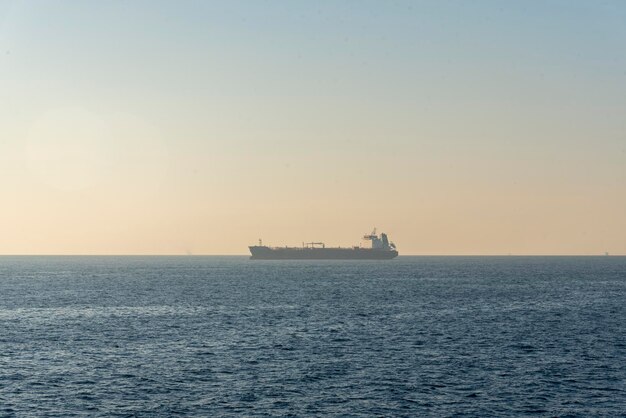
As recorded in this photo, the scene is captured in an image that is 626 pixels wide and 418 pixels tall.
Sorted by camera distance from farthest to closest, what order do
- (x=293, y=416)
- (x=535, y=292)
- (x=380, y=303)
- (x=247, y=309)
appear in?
(x=535, y=292) < (x=380, y=303) < (x=247, y=309) < (x=293, y=416)

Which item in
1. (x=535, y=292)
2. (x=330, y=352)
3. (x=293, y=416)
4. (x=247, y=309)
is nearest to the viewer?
(x=293, y=416)

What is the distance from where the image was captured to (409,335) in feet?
255

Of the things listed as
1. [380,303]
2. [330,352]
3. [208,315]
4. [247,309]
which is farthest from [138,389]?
[380,303]

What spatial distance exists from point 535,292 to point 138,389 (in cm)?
11598

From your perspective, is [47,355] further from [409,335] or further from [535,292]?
[535,292]

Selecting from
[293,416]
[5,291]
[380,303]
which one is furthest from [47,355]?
[5,291]

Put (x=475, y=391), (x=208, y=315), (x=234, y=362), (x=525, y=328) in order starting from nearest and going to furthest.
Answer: (x=475, y=391)
(x=234, y=362)
(x=525, y=328)
(x=208, y=315)

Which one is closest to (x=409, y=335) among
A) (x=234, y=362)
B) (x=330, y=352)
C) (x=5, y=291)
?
(x=330, y=352)

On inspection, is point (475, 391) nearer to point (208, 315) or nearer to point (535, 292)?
point (208, 315)

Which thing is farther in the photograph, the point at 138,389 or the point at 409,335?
the point at 409,335

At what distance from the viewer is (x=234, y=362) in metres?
60.5

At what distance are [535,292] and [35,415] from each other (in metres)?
124

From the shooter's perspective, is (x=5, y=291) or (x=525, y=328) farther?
(x=5, y=291)

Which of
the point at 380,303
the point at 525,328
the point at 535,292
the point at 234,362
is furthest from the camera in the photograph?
the point at 535,292
